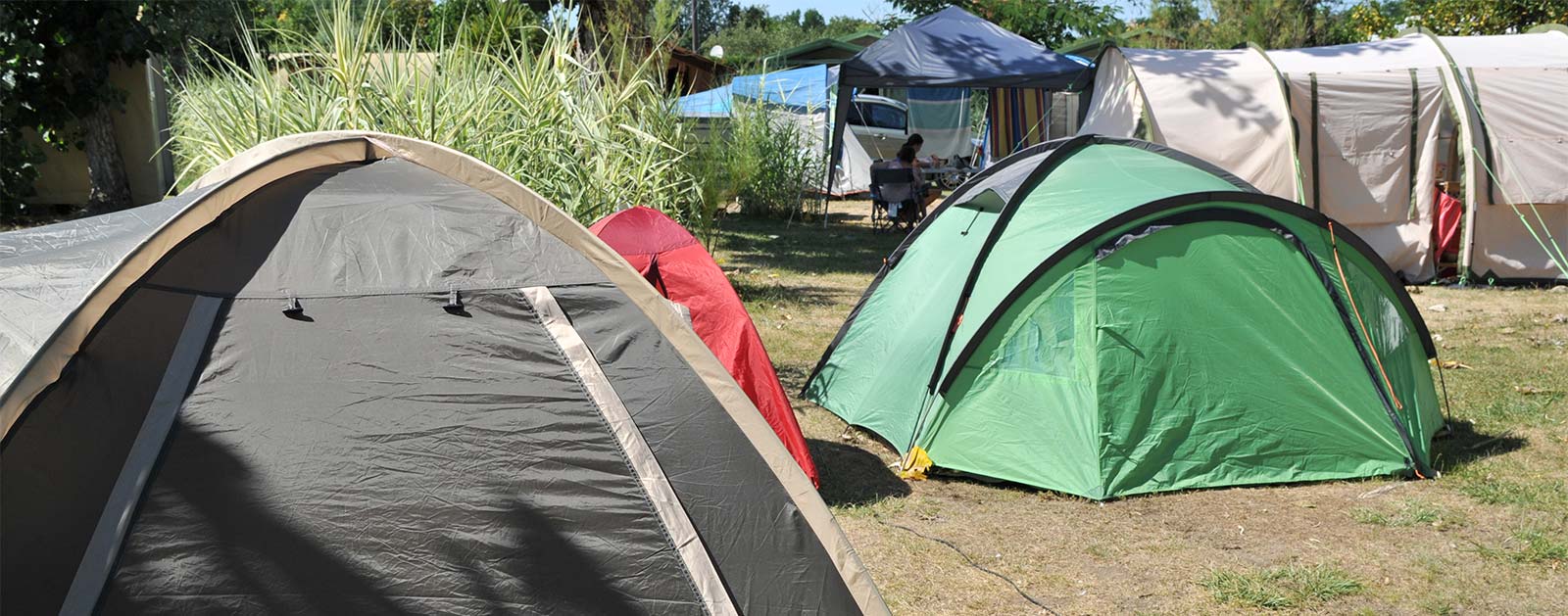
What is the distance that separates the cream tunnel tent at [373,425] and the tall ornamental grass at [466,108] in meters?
2.98

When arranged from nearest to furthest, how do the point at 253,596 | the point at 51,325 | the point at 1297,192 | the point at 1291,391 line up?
the point at 51,325 → the point at 253,596 → the point at 1291,391 → the point at 1297,192

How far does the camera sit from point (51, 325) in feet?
8.27

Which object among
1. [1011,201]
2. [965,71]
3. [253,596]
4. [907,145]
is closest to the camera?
[253,596]

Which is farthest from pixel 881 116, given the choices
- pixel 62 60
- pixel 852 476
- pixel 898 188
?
pixel 852 476

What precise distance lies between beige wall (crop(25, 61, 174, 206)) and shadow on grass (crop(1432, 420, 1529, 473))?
13.8 meters

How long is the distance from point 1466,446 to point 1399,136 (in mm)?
5517

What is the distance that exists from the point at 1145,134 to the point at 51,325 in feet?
29.0

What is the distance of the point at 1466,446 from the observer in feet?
17.6

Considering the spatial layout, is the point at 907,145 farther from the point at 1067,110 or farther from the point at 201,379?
the point at 201,379

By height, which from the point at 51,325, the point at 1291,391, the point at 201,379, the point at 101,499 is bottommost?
the point at 1291,391

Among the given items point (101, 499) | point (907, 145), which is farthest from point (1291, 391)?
point (907, 145)

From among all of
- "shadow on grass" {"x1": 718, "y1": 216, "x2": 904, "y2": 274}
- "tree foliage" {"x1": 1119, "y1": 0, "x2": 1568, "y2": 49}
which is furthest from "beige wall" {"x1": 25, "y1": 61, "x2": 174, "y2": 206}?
"tree foliage" {"x1": 1119, "y1": 0, "x2": 1568, "y2": 49}

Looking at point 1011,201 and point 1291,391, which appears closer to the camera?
point 1291,391

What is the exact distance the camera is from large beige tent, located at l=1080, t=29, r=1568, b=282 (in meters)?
9.77
